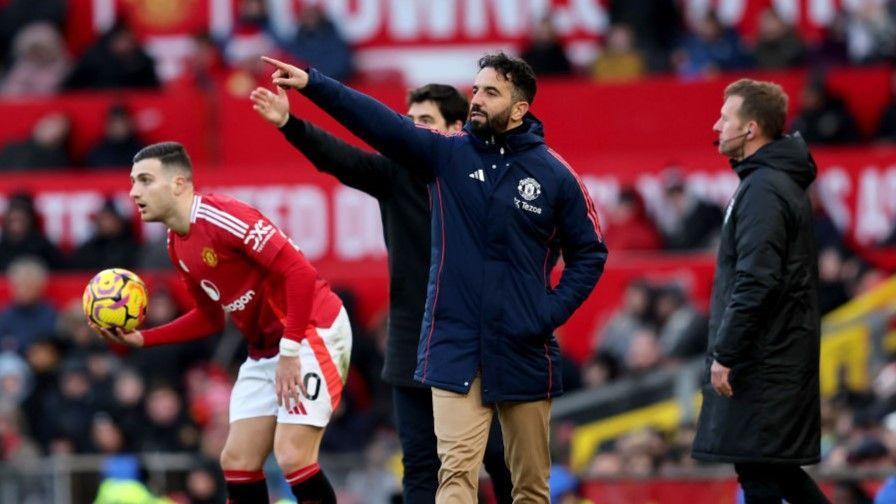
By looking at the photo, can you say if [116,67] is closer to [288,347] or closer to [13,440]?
[13,440]

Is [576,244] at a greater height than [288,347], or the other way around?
[576,244]

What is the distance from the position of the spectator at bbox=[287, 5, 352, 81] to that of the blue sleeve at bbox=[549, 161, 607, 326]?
37.0 feet

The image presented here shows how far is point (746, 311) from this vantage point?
8.09m

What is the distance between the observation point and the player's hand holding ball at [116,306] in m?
8.79

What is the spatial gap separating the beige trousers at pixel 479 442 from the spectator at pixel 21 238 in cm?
993

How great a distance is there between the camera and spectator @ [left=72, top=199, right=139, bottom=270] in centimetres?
1720

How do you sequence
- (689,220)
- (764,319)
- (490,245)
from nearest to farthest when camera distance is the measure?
(490,245) < (764,319) < (689,220)

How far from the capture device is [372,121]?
7762 millimetres

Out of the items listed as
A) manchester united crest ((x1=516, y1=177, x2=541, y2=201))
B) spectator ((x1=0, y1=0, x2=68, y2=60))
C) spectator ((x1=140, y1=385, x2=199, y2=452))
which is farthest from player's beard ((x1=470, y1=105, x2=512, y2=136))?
spectator ((x1=0, y1=0, x2=68, y2=60))

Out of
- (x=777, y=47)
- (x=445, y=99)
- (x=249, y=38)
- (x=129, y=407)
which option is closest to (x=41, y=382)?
(x=129, y=407)

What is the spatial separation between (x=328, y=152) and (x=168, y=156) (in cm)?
83

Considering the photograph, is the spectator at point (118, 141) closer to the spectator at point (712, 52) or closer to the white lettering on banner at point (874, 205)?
the spectator at point (712, 52)

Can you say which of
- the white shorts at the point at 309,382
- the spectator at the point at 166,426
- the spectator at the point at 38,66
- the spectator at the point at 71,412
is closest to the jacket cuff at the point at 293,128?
the white shorts at the point at 309,382

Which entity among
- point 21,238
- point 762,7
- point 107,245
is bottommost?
point 107,245
